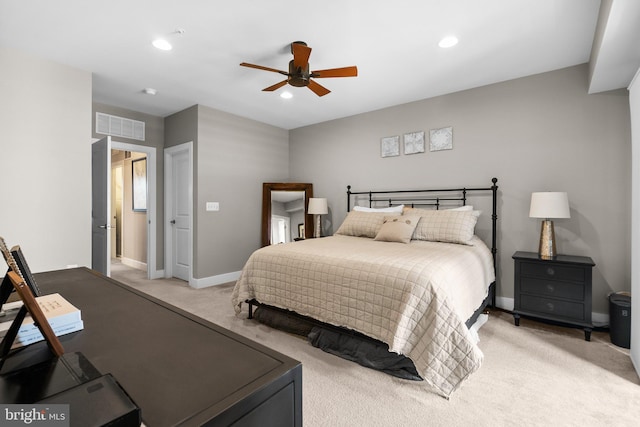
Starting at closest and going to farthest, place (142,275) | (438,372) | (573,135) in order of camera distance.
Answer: (438,372) → (573,135) → (142,275)

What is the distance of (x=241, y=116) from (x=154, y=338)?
14.6 ft

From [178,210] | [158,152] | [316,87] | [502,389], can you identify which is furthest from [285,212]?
[502,389]

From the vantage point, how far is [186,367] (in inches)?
26.5

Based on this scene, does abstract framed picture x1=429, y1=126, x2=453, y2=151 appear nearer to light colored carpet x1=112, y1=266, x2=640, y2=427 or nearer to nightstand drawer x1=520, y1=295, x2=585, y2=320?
nightstand drawer x1=520, y1=295, x2=585, y2=320

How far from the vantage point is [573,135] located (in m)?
3.03

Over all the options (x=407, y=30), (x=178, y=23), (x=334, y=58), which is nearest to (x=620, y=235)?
(x=407, y=30)

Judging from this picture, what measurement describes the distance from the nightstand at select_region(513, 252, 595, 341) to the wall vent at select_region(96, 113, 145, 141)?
5205 millimetres

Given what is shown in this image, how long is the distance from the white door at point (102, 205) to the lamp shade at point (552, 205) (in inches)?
181

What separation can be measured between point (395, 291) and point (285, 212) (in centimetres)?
341

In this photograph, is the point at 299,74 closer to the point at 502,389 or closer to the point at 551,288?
the point at 502,389

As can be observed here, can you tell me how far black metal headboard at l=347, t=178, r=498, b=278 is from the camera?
11.3 ft

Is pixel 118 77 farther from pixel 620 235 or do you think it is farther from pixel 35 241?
pixel 620 235

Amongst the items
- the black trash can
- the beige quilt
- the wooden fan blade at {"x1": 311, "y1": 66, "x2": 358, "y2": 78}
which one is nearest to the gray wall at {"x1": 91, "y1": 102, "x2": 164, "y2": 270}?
the beige quilt

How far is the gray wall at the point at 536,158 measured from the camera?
2.86 metres
